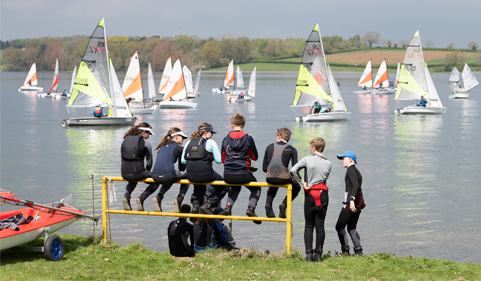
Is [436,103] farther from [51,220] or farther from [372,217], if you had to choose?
[51,220]

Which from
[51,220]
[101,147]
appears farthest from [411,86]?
[51,220]

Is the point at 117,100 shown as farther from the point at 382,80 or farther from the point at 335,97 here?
the point at 382,80

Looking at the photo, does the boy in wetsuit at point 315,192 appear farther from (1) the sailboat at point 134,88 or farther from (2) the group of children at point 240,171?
(1) the sailboat at point 134,88

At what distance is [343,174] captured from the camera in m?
21.3

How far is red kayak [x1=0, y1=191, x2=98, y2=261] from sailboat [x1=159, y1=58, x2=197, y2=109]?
45.5m

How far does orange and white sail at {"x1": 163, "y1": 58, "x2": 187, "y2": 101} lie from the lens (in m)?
55.0

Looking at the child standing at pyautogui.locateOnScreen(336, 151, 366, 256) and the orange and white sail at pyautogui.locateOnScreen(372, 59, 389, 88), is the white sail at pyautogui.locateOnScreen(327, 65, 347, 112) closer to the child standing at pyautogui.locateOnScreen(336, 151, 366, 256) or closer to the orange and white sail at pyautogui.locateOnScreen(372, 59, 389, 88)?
the child standing at pyautogui.locateOnScreen(336, 151, 366, 256)

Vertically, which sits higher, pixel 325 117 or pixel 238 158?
pixel 238 158

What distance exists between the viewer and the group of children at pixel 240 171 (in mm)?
8852

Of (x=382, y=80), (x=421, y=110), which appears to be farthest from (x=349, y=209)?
(x=382, y=80)

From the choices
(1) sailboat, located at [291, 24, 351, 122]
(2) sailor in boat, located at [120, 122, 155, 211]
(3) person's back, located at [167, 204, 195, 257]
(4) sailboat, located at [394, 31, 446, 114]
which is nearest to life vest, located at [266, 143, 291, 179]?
(3) person's back, located at [167, 204, 195, 257]

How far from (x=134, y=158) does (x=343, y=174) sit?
13142mm

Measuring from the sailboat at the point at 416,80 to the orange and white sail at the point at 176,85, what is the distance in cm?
2154

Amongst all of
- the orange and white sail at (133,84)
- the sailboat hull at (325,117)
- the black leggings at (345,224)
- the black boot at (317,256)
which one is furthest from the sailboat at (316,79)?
the black boot at (317,256)
